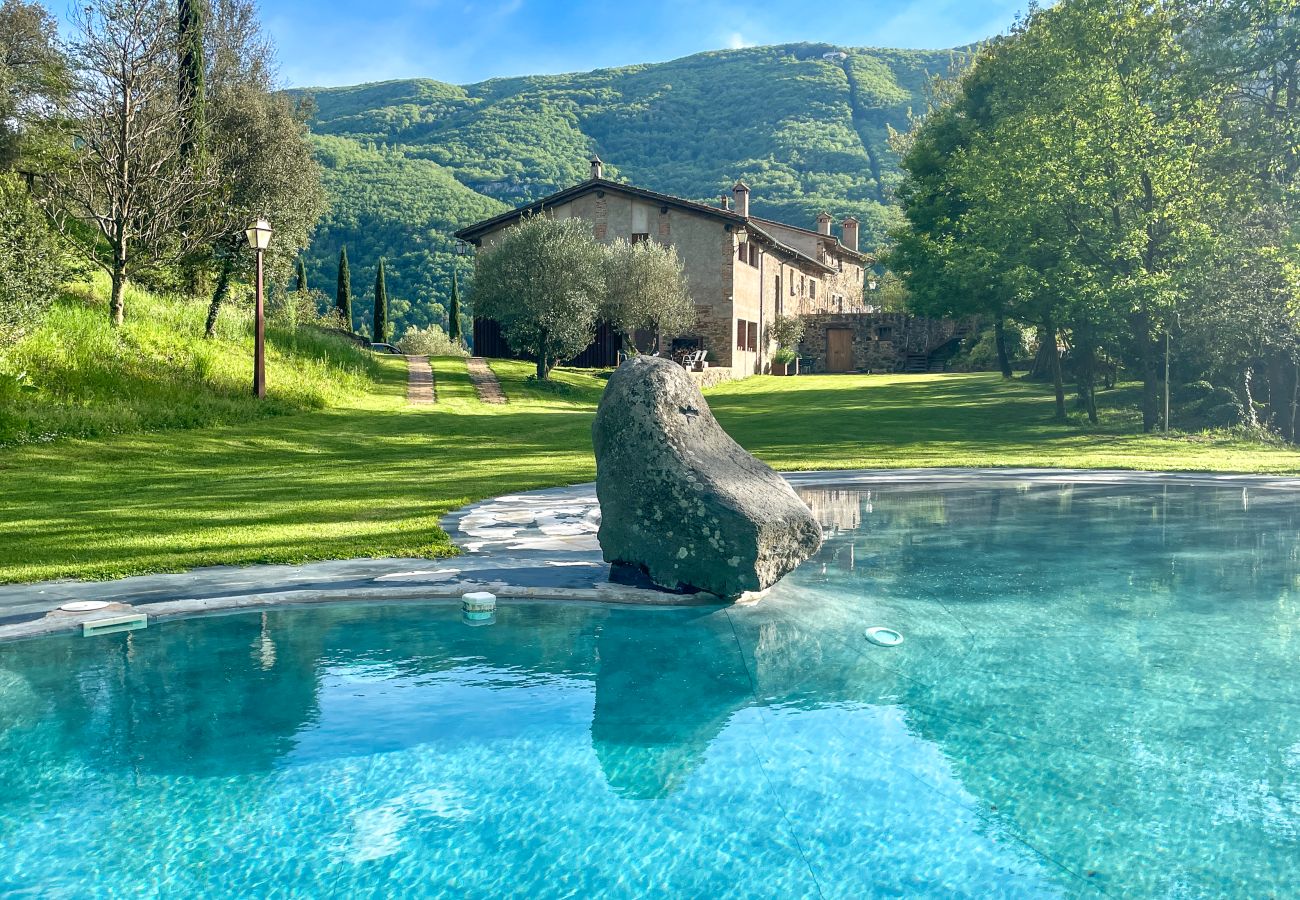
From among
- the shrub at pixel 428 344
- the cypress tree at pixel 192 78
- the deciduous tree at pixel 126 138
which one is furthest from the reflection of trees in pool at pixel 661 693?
→ the shrub at pixel 428 344

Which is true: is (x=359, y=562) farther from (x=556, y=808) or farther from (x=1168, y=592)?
(x=1168, y=592)

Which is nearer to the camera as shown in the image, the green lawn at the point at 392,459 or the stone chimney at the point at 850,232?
the green lawn at the point at 392,459

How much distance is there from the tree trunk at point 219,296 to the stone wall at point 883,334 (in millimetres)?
34995

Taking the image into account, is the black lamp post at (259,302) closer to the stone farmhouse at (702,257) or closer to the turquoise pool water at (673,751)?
the turquoise pool water at (673,751)

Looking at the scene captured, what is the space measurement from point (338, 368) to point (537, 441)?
10.0 metres

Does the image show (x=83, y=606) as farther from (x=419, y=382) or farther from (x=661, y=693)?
(x=419, y=382)

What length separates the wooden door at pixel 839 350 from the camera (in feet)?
177

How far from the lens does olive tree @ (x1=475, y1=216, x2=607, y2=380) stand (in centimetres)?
3459

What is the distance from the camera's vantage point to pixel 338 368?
28828mm

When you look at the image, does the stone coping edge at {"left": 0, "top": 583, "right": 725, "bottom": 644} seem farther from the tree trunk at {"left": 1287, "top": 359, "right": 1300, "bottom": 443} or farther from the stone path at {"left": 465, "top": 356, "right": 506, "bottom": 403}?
the stone path at {"left": 465, "top": 356, "right": 506, "bottom": 403}

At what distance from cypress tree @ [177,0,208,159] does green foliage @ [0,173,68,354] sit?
389 centimetres

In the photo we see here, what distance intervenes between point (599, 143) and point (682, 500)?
454 feet

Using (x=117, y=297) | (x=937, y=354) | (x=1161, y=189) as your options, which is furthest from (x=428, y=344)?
(x=1161, y=189)

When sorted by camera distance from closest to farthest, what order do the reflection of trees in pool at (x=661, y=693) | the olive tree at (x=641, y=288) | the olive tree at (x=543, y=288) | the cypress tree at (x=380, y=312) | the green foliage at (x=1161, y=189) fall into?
the reflection of trees in pool at (x=661, y=693), the green foliage at (x=1161, y=189), the olive tree at (x=543, y=288), the olive tree at (x=641, y=288), the cypress tree at (x=380, y=312)
